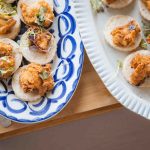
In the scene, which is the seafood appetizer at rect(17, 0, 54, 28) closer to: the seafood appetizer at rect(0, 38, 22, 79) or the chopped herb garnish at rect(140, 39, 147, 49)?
the seafood appetizer at rect(0, 38, 22, 79)

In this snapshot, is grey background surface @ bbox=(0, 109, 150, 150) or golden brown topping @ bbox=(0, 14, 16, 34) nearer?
golden brown topping @ bbox=(0, 14, 16, 34)

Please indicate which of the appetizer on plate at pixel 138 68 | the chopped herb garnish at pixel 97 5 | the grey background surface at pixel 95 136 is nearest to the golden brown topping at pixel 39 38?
the chopped herb garnish at pixel 97 5

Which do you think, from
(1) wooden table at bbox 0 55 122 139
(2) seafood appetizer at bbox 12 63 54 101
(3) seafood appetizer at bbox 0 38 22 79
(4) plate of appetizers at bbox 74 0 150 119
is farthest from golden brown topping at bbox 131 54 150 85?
(3) seafood appetizer at bbox 0 38 22 79

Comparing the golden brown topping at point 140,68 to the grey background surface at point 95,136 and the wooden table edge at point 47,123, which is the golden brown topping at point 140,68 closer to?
the wooden table edge at point 47,123

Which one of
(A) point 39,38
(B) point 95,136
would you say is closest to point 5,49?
(A) point 39,38

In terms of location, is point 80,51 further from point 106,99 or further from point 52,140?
point 52,140

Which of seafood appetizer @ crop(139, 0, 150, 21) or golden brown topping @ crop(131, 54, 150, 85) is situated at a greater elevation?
seafood appetizer @ crop(139, 0, 150, 21)
